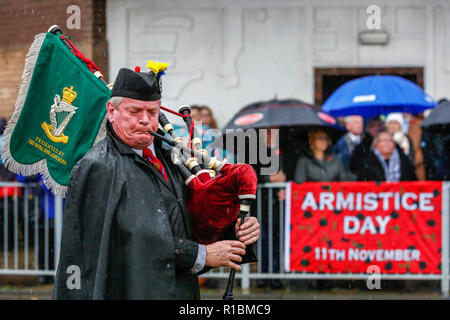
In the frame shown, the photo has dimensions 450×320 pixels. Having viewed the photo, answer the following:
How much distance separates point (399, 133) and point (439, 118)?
3.69 feet

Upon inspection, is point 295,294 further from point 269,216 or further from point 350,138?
point 350,138

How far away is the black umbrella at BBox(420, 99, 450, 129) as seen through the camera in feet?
30.0

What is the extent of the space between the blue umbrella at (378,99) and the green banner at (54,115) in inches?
228

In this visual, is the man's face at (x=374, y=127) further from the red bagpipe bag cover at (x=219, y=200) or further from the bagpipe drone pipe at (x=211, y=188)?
the red bagpipe bag cover at (x=219, y=200)

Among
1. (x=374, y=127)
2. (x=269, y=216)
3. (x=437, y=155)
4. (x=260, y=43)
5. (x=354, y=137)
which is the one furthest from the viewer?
(x=260, y=43)

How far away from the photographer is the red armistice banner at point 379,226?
8.39m

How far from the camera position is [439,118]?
9219 millimetres

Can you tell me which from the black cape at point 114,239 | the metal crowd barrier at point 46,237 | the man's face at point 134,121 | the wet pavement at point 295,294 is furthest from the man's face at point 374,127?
the black cape at point 114,239

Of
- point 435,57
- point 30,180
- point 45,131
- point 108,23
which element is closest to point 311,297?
point 30,180

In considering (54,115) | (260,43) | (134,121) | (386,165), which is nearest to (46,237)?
(386,165)

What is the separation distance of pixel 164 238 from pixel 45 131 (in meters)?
1.30

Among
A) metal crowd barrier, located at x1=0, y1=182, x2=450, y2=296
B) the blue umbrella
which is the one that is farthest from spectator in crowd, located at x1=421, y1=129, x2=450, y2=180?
metal crowd barrier, located at x1=0, y1=182, x2=450, y2=296

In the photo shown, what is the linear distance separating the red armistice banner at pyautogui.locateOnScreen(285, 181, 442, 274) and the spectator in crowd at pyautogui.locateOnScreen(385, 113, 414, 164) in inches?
52.9

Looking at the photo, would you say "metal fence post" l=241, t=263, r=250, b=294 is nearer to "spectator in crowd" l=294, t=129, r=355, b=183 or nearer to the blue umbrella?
"spectator in crowd" l=294, t=129, r=355, b=183
